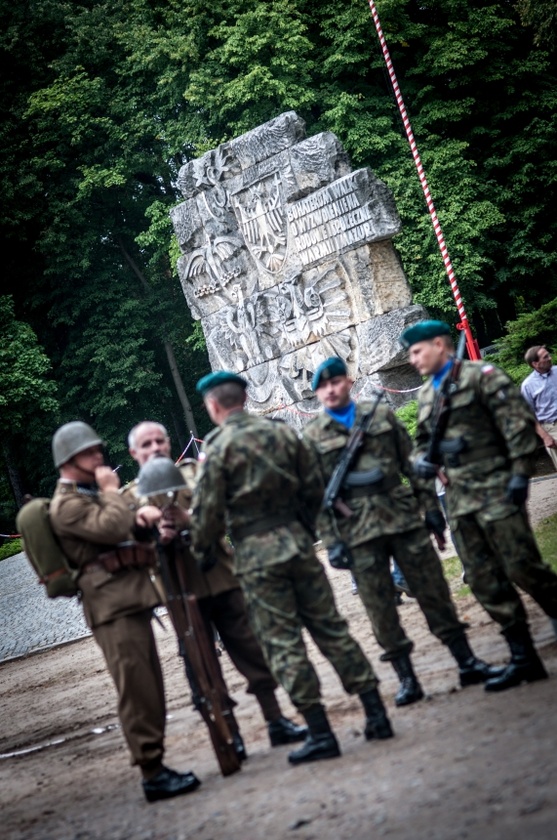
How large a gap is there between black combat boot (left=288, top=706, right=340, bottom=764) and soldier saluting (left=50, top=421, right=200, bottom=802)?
600 millimetres

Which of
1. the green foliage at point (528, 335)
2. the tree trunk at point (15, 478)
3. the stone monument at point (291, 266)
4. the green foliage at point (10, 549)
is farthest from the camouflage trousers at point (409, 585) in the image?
the tree trunk at point (15, 478)

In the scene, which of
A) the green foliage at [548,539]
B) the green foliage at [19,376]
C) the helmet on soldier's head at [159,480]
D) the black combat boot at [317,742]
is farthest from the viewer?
the green foliage at [19,376]

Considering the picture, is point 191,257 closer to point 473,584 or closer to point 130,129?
point 130,129

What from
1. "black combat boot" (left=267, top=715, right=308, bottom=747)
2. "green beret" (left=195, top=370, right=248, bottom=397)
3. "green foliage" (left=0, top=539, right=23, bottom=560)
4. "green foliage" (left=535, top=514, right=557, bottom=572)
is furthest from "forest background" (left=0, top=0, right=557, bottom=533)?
"black combat boot" (left=267, top=715, right=308, bottom=747)

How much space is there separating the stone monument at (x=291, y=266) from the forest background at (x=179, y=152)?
5095mm

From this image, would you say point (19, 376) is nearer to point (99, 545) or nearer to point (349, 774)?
point (99, 545)

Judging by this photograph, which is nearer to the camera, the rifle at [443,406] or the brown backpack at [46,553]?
the brown backpack at [46,553]

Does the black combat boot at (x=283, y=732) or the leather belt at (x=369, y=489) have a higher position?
the leather belt at (x=369, y=489)

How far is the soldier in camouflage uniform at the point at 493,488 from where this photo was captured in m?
5.33

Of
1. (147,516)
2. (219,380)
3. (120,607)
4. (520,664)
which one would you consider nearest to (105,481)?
(147,516)

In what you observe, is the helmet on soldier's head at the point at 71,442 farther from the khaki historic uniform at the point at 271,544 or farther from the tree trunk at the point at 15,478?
the tree trunk at the point at 15,478

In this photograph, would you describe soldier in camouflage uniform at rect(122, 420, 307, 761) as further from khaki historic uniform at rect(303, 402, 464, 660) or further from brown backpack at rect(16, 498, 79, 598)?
khaki historic uniform at rect(303, 402, 464, 660)

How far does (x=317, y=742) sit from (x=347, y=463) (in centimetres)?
153

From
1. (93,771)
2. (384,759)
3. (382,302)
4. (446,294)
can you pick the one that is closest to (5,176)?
(446,294)
